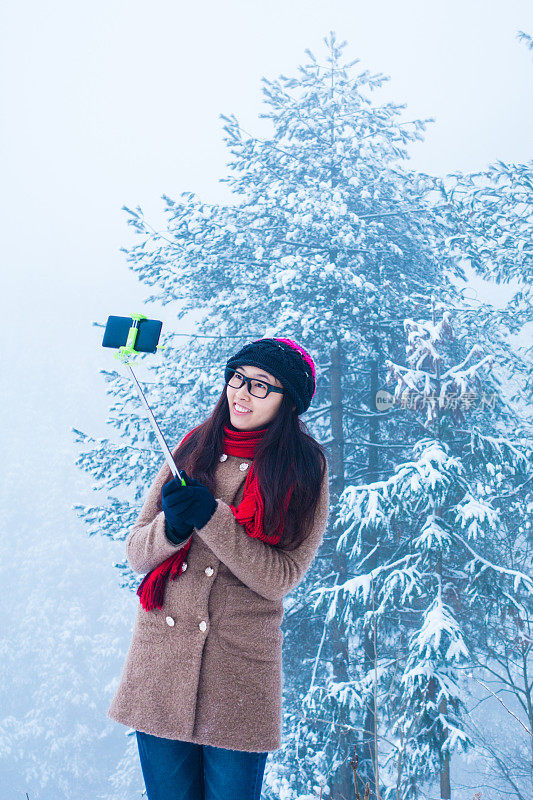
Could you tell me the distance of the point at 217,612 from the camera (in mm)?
1818

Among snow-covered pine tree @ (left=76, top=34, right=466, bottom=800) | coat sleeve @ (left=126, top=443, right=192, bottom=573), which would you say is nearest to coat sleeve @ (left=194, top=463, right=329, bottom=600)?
coat sleeve @ (left=126, top=443, right=192, bottom=573)

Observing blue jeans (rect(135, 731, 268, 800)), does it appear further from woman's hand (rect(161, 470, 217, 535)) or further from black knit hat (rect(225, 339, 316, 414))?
black knit hat (rect(225, 339, 316, 414))

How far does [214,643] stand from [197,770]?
42 centimetres

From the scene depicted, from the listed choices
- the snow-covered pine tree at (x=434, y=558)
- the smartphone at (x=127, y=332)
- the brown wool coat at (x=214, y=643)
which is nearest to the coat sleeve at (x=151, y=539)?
the brown wool coat at (x=214, y=643)

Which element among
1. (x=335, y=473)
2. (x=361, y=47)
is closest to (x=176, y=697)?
(x=335, y=473)

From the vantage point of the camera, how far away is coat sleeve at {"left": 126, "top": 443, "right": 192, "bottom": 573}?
5.82 feet

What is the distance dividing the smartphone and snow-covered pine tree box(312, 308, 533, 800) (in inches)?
254

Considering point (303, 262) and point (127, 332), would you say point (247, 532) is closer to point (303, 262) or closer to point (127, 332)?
point (127, 332)

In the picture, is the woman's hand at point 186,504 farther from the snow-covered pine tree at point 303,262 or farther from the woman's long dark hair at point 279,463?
the snow-covered pine tree at point 303,262

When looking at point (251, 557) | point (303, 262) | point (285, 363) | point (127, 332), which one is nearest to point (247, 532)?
point (251, 557)

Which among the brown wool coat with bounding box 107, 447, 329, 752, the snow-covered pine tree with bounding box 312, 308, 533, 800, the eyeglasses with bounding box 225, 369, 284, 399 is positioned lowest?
the snow-covered pine tree with bounding box 312, 308, 533, 800

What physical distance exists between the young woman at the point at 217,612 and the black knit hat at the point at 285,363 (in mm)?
158

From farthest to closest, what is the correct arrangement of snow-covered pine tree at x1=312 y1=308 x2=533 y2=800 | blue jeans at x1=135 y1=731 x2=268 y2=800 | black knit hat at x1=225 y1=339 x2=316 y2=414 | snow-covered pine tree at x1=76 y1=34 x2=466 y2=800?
snow-covered pine tree at x1=76 y1=34 x2=466 y2=800
snow-covered pine tree at x1=312 y1=308 x2=533 y2=800
black knit hat at x1=225 y1=339 x2=316 y2=414
blue jeans at x1=135 y1=731 x2=268 y2=800

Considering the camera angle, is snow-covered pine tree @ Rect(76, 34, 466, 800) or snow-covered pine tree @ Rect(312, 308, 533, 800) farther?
snow-covered pine tree @ Rect(76, 34, 466, 800)
